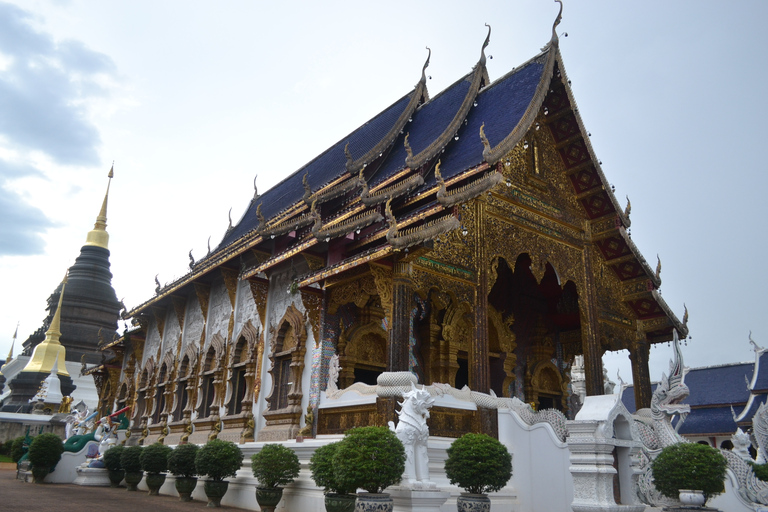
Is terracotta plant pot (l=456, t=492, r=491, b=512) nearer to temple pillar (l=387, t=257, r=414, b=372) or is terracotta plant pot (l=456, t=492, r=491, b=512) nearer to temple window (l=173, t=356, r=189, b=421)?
temple pillar (l=387, t=257, r=414, b=372)

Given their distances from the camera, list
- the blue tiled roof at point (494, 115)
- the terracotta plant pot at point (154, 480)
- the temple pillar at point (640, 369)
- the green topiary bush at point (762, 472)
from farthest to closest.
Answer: the temple pillar at point (640, 369)
the terracotta plant pot at point (154, 480)
the blue tiled roof at point (494, 115)
the green topiary bush at point (762, 472)

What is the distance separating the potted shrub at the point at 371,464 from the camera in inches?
220

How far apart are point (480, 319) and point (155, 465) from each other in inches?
236

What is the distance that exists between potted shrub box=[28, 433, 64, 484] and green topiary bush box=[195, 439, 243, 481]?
17.3 ft

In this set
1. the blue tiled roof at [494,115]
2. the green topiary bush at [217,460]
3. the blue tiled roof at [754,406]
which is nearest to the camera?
the green topiary bush at [217,460]

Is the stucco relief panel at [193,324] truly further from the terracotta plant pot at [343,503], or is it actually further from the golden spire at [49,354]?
the golden spire at [49,354]

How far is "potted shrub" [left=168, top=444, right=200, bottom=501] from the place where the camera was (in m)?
9.23

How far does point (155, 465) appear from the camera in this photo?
10391 millimetres

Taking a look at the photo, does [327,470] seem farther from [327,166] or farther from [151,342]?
[151,342]

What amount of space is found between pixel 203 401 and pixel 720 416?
15995 millimetres

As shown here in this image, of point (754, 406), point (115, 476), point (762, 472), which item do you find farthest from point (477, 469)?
point (754, 406)

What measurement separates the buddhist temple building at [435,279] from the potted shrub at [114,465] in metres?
1.22

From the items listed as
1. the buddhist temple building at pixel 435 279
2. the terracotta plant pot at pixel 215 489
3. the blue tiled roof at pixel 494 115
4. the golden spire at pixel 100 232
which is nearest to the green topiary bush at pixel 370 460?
the buddhist temple building at pixel 435 279

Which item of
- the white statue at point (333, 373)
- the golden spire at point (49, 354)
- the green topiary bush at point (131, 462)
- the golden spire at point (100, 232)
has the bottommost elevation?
the green topiary bush at point (131, 462)
